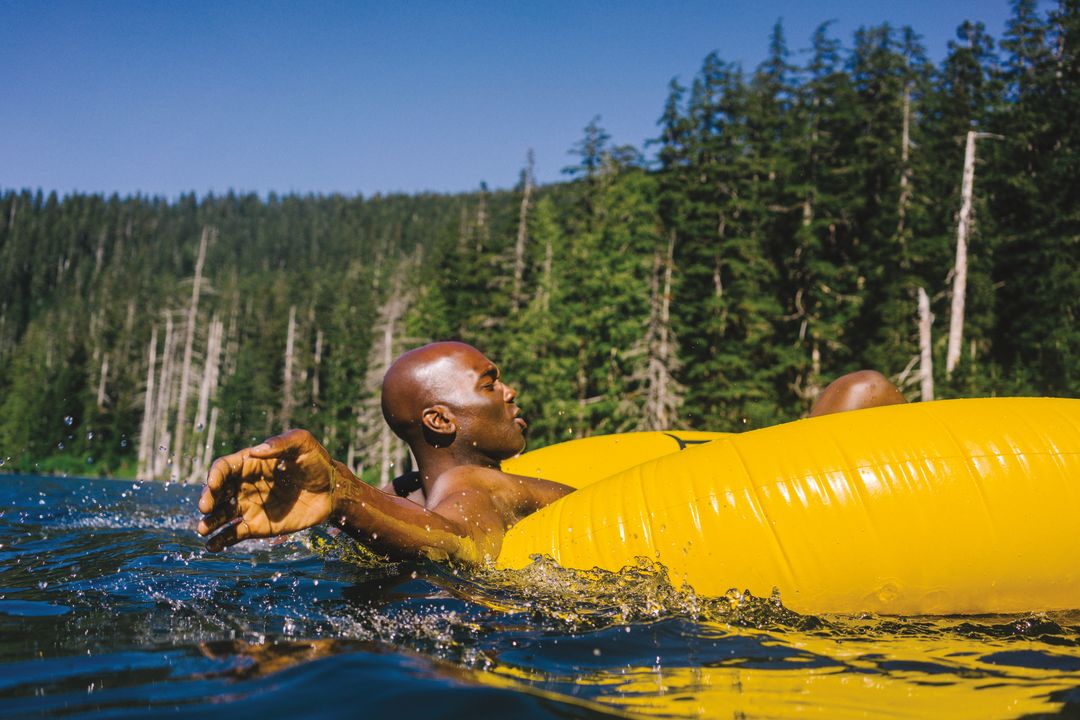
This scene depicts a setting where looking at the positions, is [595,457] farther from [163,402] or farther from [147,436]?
[147,436]

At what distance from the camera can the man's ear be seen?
393cm

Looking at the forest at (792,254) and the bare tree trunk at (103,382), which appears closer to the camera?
the forest at (792,254)

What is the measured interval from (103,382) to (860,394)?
67.0 meters

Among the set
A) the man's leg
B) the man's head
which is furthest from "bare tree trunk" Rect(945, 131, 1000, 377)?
the man's head

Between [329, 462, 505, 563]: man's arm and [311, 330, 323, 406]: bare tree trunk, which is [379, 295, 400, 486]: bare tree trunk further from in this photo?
[329, 462, 505, 563]: man's arm

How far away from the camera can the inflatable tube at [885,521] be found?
306 cm

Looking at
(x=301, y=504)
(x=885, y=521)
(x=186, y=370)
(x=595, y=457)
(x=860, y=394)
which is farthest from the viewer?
(x=186, y=370)

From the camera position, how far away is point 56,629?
252 cm

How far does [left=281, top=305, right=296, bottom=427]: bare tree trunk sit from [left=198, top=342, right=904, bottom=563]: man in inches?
1553

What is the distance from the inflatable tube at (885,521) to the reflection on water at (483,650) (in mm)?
109

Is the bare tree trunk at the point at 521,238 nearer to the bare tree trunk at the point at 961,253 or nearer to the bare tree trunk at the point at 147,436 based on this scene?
the bare tree trunk at the point at 961,253

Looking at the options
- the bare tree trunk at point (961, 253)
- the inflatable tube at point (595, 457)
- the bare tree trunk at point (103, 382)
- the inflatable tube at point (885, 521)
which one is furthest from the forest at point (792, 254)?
the bare tree trunk at point (103, 382)

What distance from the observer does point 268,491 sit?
2.37 metres

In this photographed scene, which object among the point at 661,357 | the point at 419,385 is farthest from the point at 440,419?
the point at 661,357
